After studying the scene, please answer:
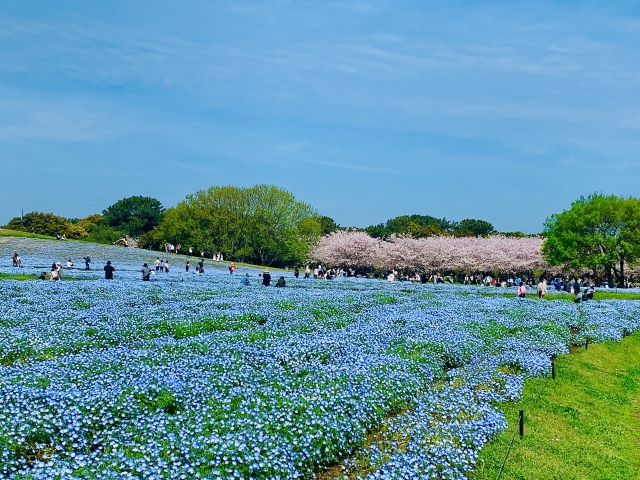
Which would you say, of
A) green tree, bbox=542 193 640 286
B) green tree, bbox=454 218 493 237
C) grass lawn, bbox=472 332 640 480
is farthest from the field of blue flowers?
green tree, bbox=454 218 493 237

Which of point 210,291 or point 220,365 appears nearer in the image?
point 220,365

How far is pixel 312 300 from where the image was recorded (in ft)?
89.6

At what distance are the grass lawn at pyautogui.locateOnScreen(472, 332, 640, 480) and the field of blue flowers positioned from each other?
0.48 m

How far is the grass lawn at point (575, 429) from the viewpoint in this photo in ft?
31.3

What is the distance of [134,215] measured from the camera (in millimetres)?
131375

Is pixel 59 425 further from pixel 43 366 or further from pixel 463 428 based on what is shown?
pixel 463 428

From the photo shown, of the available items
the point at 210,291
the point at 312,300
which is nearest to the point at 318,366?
the point at 312,300

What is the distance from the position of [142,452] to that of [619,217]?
6435cm

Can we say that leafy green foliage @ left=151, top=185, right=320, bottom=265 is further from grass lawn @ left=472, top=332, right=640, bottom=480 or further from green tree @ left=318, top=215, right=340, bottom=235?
grass lawn @ left=472, top=332, right=640, bottom=480

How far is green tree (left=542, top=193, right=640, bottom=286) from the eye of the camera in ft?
198

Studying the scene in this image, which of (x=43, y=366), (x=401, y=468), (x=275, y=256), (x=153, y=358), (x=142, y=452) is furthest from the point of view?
(x=275, y=256)

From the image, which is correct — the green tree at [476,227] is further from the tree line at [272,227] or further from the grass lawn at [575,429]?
the grass lawn at [575,429]

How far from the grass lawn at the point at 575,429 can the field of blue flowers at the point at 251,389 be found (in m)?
0.48

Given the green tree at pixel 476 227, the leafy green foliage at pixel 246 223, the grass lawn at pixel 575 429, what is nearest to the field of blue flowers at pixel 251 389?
the grass lawn at pixel 575 429
